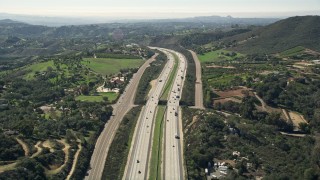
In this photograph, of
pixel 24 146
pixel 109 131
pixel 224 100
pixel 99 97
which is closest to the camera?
pixel 24 146

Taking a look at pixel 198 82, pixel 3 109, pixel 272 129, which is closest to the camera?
pixel 272 129

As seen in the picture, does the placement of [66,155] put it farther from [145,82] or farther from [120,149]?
[145,82]

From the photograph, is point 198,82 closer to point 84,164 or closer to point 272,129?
point 272,129

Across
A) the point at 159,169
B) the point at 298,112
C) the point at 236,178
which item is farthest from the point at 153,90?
the point at 236,178

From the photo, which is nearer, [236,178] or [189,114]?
[236,178]

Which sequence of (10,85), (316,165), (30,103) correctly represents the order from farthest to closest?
(10,85) < (30,103) < (316,165)

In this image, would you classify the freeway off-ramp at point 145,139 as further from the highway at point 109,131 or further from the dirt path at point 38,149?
the dirt path at point 38,149

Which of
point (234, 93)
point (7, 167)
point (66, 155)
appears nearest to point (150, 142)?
point (66, 155)
